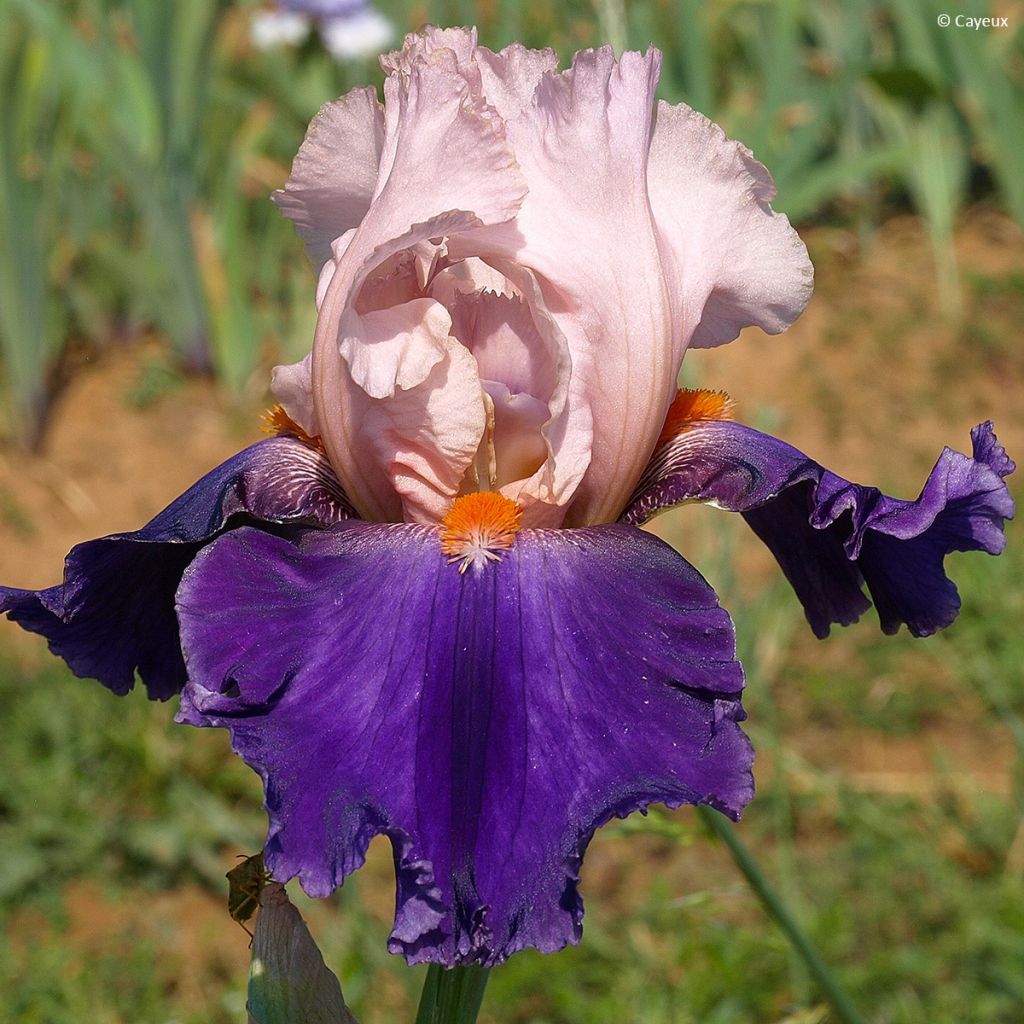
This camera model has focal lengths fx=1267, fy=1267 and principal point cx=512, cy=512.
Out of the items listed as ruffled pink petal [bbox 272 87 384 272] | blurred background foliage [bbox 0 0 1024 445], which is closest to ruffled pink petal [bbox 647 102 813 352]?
ruffled pink petal [bbox 272 87 384 272]

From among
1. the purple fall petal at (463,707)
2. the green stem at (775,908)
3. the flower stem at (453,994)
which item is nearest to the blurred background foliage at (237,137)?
the green stem at (775,908)

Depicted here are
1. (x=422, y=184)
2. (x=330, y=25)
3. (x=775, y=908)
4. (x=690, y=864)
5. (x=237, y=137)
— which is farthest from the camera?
(x=330, y=25)

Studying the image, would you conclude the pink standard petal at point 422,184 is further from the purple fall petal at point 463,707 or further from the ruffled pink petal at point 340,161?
the purple fall petal at point 463,707

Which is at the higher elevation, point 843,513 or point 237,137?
point 843,513

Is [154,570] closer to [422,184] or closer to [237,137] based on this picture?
[422,184]

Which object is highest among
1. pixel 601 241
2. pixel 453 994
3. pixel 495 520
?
pixel 601 241

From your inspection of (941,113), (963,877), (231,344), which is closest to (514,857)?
(963,877)

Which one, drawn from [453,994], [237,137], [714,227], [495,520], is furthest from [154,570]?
[237,137]

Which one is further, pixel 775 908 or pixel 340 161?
pixel 775 908

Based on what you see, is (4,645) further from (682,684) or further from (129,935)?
(682,684)
